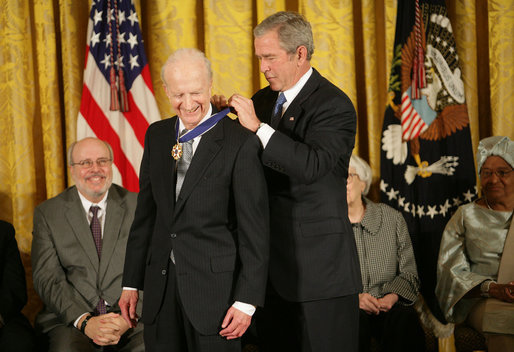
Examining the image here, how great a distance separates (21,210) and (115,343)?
1577 mm

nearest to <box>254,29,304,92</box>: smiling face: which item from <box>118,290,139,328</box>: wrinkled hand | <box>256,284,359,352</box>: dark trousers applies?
<box>256,284,359,352</box>: dark trousers

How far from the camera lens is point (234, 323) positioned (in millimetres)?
1916

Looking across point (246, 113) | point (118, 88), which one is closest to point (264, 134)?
point (246, 113)

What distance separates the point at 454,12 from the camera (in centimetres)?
436

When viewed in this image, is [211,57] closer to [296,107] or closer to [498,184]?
[498,184]

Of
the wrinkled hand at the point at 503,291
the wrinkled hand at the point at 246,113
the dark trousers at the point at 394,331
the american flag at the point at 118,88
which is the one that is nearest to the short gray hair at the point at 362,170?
the dark trousers at the point at 394,331

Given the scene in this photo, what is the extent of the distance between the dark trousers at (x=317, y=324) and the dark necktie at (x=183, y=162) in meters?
0.57

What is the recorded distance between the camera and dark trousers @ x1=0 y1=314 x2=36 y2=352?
3.12 m

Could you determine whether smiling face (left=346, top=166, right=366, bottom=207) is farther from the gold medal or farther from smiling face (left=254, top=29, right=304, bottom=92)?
the gold medal

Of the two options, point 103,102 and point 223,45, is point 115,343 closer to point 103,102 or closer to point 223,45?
point 103,102

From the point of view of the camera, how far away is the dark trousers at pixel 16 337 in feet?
10.2

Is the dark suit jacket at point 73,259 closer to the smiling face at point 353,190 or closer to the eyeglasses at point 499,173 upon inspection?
the smiling face at point 353,190

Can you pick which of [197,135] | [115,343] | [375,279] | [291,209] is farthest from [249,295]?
[375,279]

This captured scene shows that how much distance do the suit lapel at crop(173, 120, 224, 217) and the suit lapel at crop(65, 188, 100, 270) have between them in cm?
156
